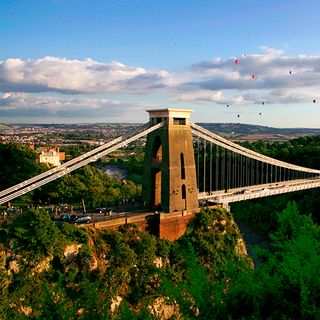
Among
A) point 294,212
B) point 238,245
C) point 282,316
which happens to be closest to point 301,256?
point 282,316

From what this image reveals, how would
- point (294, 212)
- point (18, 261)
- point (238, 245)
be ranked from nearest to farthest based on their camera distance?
point (294, 212) < point (18, 261) < point (238, 245)

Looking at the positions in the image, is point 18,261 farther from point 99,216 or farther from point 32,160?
point 32,160

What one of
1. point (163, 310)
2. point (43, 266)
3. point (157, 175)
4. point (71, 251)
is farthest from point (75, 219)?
point (163, 310)

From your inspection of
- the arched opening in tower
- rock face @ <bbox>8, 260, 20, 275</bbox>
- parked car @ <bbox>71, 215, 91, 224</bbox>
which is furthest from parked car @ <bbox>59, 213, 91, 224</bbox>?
the arched opening in tower

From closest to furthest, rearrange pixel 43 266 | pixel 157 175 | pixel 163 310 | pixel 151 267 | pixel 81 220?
1. pixel 163 310
2. pixel 43 266
3. pixel 151 267
4. pixel 81 220
5. pixel 157 175

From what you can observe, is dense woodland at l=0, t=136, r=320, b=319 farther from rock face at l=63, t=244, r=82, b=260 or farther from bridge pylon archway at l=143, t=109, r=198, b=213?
bridge pylon archway at l=143, t=109, r=198, b=213

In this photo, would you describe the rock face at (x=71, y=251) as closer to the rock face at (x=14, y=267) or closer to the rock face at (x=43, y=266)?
the rock face at (x=43, y=266)

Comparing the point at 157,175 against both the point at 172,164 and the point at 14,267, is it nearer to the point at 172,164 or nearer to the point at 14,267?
the point at 172,164
